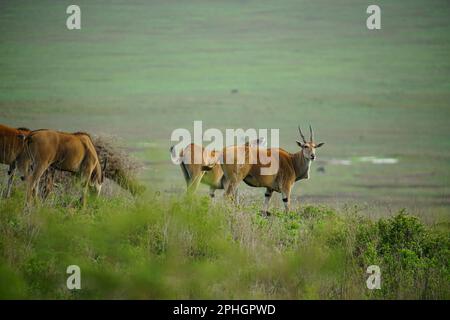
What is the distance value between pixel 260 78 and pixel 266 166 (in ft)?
235

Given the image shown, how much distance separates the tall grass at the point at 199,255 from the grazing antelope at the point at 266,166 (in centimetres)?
329

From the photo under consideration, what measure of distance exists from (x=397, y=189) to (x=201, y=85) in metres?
36.3

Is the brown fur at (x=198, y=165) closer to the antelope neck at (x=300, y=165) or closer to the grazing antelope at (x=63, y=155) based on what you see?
the antelope neck at (x=300, y=165)

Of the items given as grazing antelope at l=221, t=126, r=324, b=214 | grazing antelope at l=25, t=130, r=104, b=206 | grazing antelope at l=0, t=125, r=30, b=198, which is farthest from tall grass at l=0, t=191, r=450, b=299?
grazing antelope at l=221, t=126, r=324, b=214

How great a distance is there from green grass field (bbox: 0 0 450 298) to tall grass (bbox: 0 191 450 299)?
20228mm

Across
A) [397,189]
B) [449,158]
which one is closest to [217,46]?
[449,158]

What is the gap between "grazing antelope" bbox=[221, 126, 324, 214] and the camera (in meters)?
18.1

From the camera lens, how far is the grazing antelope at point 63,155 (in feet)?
52.2

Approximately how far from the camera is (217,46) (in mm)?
102875

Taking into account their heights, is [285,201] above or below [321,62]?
below

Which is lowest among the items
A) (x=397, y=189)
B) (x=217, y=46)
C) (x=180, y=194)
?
(x=180, y=194)

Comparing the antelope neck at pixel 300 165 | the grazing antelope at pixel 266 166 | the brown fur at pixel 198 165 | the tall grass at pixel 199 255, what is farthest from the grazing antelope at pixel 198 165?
the tall grass at pixel 199 255

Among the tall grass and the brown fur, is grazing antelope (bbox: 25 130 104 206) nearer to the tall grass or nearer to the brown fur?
the tall grass
